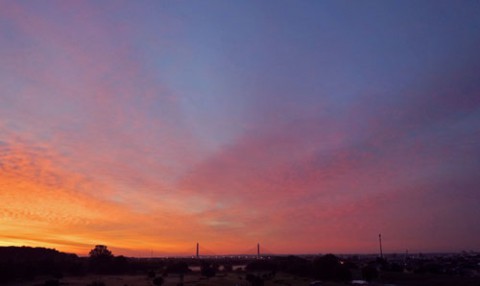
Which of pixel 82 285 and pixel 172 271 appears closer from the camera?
pixel 82 285

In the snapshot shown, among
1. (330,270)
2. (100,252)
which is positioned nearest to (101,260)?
(100,252)

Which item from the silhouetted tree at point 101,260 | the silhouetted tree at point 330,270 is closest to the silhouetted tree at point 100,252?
the silhouetted tree at point 101,260

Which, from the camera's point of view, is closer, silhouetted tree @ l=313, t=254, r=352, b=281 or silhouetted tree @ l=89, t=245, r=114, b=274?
silhouetted tree @ l=313, t=254, r=352, b=281

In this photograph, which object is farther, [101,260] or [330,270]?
[101,260]

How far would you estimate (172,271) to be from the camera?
127 metres

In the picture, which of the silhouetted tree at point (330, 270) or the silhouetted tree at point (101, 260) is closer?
the silhouetted tree at point (330, 270)

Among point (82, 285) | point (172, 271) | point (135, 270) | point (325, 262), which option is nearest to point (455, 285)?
point (325, 262)

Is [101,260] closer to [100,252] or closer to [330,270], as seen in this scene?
[100,252]

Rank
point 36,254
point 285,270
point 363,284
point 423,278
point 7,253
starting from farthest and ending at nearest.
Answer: point 36,254 < point 7,253 < point 285,270 < point 423,278 < point 363,284

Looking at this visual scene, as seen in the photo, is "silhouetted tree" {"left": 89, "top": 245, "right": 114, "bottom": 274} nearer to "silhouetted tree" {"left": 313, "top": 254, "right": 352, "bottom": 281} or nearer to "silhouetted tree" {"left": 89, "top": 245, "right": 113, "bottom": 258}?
"silhouetted tree" {"left": 89, "top": 245, "right": 113, "bottom": 258}

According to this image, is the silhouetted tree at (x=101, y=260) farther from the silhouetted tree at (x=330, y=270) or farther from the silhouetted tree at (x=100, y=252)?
the silhouetted tree at (x=330, y=270)

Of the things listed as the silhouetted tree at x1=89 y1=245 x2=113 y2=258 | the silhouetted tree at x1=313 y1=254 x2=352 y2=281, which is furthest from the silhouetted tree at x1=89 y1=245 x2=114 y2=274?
the silhouetted tree at x1=313 y1=254 x2=352 y2=281

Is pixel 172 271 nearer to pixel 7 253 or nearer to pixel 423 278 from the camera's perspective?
pixel 423 278

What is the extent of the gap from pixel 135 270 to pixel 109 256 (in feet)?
29.0
